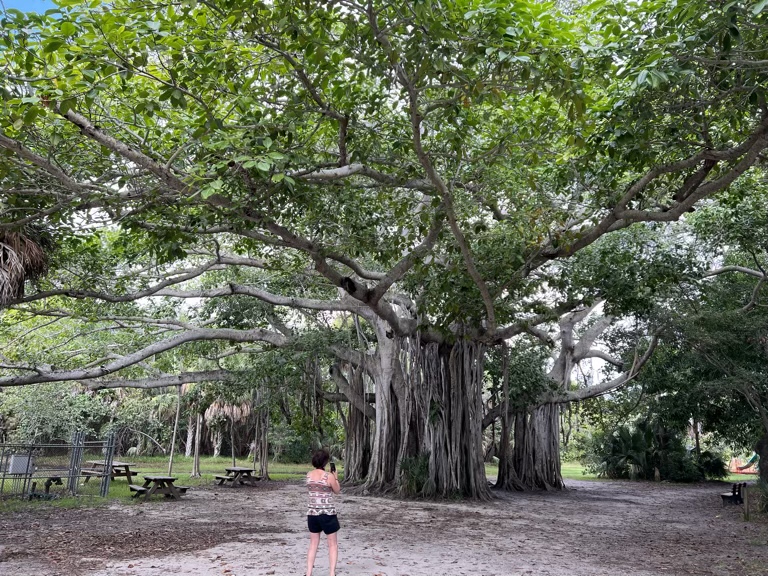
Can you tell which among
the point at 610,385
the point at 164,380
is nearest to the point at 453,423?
the point at 610,385

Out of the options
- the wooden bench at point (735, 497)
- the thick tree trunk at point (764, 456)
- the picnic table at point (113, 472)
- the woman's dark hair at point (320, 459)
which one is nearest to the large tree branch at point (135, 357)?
the picnic table at point (113, 472)

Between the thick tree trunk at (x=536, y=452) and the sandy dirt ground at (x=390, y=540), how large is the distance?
11.5 ft

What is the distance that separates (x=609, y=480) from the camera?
1880 centimetres

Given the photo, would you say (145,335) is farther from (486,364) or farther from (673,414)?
(673,414)

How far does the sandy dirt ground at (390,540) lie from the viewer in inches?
202

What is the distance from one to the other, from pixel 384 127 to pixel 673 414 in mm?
10657

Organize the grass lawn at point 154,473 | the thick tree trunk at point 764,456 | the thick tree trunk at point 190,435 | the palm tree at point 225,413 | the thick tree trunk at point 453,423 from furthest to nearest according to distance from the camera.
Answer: the thick tree trunk at point 190,435
the palm tree at point 225,413
the thick tree trunk at point 764,456
the thick tree trunk at point 453,423
the grass lawn at point 154,473

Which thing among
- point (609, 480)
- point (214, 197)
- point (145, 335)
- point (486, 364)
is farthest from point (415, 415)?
point (609, 480)

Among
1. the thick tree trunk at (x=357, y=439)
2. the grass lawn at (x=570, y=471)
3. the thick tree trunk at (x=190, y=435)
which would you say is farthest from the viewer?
the thick tree trunk at (x=190, y=435)

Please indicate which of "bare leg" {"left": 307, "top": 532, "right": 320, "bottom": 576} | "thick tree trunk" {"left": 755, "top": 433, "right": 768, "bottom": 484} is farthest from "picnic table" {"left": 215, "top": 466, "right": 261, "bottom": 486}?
"thick tree trunk" {"left": 755, "top": 433, "right": 768, "bottom": 484}

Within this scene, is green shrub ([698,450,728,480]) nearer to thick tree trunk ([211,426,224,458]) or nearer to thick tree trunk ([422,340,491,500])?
thick tree trunk ([422,340,491,500])

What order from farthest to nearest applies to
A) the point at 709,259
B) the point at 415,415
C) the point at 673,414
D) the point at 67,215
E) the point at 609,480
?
1. the point at 609,480
2. the point at 673,414
3. the point at 415,415
4. the point at 709,259
5. the point at 67,215

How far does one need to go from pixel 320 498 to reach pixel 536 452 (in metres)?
10.9

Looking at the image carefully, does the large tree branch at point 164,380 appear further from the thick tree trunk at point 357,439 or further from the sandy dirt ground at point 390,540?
the thick tree trunk at point 357,439
